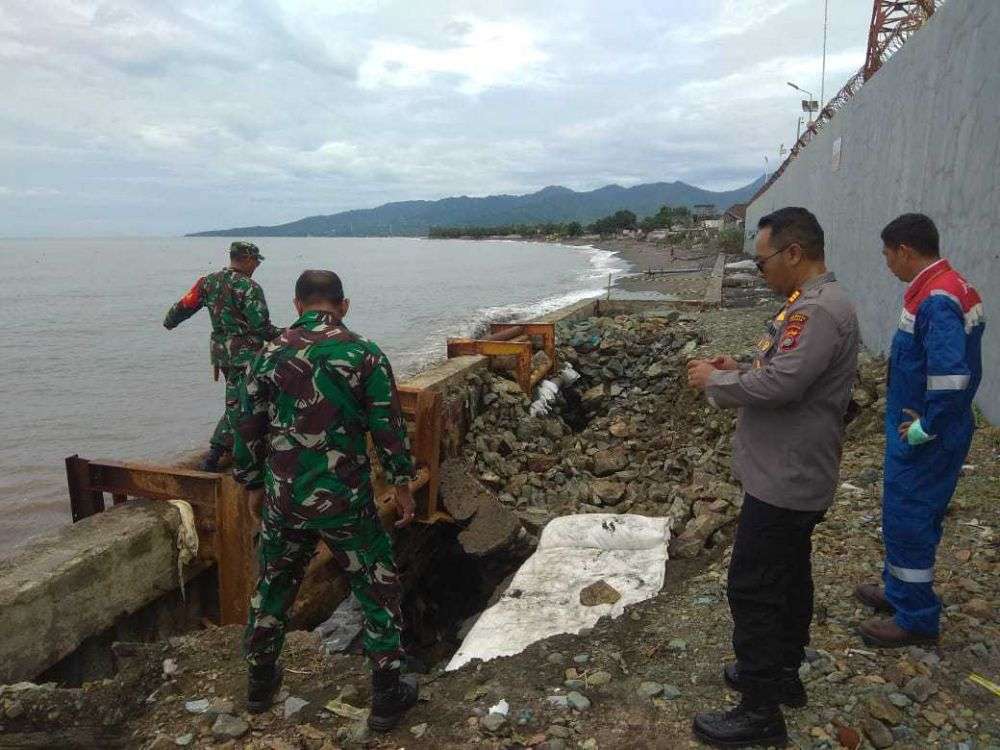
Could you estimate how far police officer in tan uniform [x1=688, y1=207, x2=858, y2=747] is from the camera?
227 cm

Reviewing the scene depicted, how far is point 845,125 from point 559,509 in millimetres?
9298

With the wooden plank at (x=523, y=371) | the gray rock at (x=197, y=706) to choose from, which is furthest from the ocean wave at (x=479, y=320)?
the gray rock at (x=197, y=706)

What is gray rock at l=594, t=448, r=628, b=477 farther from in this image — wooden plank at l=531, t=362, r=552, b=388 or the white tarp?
the white tarp

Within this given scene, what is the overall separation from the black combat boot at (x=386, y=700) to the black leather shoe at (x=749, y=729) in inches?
47.7

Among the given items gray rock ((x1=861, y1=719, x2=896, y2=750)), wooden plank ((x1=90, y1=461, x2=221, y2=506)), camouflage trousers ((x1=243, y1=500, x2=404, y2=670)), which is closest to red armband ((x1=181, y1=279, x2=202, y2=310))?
wooden plank ((x1=90, y1=461, x2=221, y2=506))

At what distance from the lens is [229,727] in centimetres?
288

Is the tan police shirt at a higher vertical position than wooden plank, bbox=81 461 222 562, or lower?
higher

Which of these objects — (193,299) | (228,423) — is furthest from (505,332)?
(228,423)

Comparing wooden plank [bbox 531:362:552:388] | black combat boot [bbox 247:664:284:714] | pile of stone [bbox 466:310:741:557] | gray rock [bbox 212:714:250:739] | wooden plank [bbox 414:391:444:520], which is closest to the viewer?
gray rock [bbox 212:714:250:739]

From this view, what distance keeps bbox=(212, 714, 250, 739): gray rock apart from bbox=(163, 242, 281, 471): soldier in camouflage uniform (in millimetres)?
3072

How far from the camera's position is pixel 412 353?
18.5 metres

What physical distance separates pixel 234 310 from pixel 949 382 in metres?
5.03

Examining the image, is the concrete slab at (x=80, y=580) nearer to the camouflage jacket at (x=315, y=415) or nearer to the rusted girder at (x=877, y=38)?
the camouflage jacket at (x=315, y=415)

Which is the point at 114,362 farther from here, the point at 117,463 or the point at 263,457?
the point at 263,457
